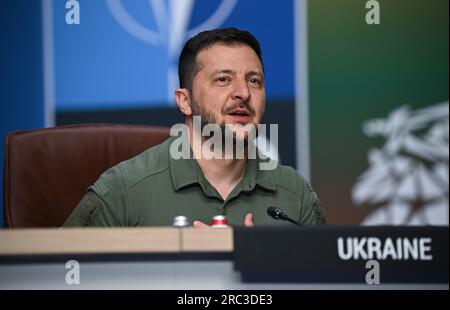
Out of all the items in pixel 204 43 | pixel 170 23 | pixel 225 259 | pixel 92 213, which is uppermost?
pixel 170 23

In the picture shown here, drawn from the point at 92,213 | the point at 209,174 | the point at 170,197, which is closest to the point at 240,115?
the point at 209,174

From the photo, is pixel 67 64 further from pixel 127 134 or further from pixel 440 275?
pixel 440 275

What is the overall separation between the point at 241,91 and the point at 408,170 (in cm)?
134

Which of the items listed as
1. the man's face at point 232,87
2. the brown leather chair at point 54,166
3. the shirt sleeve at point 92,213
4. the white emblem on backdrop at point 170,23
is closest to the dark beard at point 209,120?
the man's face at point 232,87

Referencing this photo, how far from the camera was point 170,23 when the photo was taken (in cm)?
297

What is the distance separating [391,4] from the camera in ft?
10.1

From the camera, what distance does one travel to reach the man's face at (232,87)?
6.34ft

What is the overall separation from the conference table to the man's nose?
2.49 feet

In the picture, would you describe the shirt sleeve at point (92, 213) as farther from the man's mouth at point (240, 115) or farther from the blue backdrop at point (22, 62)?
the blue backdrop at point (22, 62)

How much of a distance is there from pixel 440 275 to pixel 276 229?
273 millimetres

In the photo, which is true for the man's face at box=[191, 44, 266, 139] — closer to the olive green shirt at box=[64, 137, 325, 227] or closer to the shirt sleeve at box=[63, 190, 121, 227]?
the olive green shirt at box=[64, 137, 325, 227]

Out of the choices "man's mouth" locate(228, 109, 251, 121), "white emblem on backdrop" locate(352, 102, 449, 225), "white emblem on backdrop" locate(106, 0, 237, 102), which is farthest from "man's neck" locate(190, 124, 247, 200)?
"white emblem on backdrop" locate(352, 102, 449, 225)

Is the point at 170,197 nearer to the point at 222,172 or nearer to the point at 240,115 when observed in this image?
the point at 222,172
